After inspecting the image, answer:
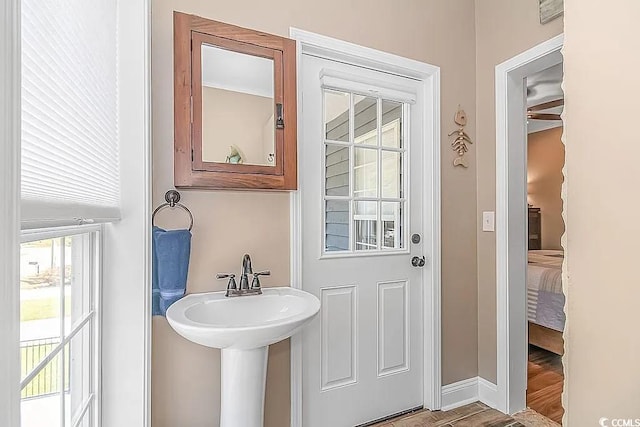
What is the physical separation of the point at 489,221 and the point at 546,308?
1334 mm

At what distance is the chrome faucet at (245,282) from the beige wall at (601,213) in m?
1.14

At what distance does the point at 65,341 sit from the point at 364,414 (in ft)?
5.24

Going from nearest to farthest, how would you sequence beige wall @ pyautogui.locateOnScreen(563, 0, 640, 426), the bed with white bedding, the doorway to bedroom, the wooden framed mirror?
beige wall @ pyautogui.locateOnScreen(563, 0, 640, 426) < the wooden framed mirror < the doorway to bedroom < the bed with white bedding

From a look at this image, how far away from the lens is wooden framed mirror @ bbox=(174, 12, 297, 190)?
4.59 ft

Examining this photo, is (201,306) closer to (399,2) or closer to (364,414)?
(364,414)

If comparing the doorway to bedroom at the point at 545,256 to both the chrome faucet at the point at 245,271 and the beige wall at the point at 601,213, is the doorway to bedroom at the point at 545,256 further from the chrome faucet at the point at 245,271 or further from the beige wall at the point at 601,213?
the chrome faucet at the point at 245,271

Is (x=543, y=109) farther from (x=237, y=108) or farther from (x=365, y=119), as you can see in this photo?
(x=237, y=108)

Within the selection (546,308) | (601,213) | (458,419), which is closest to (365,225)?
(601,213)

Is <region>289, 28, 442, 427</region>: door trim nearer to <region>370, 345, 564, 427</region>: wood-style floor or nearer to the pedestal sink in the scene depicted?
<region>370, 345, 564, 427</region>: wood-style floor

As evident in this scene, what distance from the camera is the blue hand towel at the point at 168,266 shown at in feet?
4.38

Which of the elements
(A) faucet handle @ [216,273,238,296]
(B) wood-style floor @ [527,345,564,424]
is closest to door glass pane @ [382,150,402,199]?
(A) faucet handle @ [216,273,238,296]

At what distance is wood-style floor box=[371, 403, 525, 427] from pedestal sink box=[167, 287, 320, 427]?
38.8 inches

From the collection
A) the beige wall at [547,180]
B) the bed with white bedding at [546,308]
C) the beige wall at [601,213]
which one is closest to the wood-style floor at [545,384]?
the bed with white bedding at [546,308]

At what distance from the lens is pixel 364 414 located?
6.31 ft
